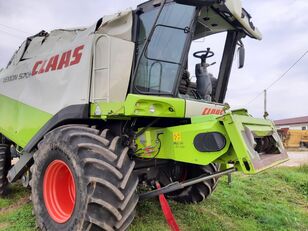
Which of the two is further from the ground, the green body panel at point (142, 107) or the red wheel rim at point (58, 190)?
the green body panel at point (142, 107)

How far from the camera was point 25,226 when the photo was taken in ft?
13.7

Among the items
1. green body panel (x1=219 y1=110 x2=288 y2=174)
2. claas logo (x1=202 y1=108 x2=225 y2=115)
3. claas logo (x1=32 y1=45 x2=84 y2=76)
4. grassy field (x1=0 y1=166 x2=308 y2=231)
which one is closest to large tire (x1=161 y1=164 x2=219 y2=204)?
grassy field (x1=0 y1=166 x2=308 y2=231)

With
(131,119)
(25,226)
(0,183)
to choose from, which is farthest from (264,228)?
(0,183)

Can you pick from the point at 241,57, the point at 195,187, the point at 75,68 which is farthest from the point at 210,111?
the point at 75,68

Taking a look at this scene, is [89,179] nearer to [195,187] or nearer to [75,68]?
[75,68]

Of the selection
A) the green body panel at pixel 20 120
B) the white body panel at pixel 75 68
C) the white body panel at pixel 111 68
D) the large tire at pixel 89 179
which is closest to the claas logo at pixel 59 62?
the white body panel at pixel 75 68

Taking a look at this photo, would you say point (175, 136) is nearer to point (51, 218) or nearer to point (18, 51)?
point (51, 218)

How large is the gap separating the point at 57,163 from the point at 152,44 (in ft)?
5.92

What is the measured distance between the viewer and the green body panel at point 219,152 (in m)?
3.08

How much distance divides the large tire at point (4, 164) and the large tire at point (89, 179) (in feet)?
7.04

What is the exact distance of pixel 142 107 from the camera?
340 centimetres

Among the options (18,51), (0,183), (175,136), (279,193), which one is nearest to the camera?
(175,136)

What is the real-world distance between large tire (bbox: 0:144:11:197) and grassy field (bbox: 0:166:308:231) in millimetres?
241

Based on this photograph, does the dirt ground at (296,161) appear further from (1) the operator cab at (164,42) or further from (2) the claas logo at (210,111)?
(1) the operator cab at (164,42)
